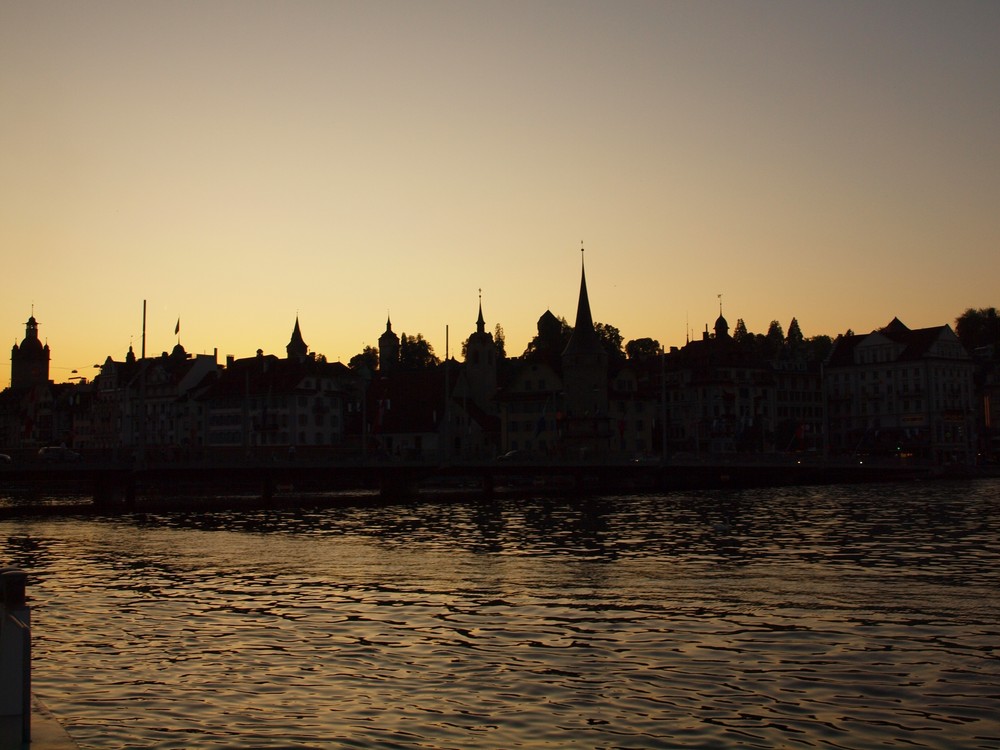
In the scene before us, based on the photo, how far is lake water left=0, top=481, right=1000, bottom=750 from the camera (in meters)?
17.0

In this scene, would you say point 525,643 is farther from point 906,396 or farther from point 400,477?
point 906,396

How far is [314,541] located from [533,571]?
1895 cm

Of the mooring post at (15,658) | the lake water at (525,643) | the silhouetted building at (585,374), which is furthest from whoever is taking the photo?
the silhouetted building at (585,374)

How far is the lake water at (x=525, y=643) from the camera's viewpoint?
55.8 ft

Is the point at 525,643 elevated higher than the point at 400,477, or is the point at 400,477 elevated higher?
the point at 400,477

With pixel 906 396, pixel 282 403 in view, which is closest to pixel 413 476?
pixel 282 403

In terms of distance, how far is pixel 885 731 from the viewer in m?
16.5

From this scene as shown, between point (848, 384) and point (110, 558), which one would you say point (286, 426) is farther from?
point (110, 558)

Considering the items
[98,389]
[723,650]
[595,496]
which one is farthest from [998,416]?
[723,650]

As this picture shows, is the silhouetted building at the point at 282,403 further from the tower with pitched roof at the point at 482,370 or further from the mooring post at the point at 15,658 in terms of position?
the mooring post at the point at 15,658

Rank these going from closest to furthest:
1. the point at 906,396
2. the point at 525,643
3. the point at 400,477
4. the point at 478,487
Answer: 1. the point at 525,643
2. the point at 400,477
3. the point at 478,487
4. the point at 906,396

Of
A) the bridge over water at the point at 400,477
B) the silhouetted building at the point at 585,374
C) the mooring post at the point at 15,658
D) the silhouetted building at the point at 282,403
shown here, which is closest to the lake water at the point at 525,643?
the mooring post at the point at 15,658

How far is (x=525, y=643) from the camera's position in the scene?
23.8m

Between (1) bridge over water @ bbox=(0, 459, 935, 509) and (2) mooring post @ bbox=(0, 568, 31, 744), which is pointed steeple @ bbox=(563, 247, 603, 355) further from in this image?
(2) mooring post @ bbox=(0, 568, 31, 744)
